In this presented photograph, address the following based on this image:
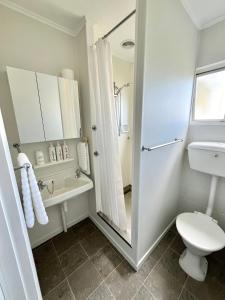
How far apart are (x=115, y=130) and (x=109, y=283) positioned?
1.42m

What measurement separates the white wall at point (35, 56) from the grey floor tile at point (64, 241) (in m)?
0.09

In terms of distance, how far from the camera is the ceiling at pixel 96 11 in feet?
3.53

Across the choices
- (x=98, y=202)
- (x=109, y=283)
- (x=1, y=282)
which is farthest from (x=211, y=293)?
(x=1, y=282)

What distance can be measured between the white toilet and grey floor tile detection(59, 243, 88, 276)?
1.03 metres

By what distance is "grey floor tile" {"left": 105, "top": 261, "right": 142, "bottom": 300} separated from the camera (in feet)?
3.61

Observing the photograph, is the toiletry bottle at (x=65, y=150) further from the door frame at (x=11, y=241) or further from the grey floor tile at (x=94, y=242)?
the grey floor tile at (x=94, y=242)

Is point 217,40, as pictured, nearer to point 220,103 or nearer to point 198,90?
point 198,90

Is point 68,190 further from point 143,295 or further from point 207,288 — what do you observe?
point 207,288

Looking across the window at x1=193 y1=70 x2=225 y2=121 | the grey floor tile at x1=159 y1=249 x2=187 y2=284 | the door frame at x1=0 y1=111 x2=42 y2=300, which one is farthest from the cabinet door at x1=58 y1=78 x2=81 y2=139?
the grey floor tile at x1=159 y1=249 x2=187 y2=284

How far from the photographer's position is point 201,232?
1193 mm

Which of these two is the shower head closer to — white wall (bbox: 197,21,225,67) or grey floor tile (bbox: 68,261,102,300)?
white wall (bbox: 197,21,225,67)

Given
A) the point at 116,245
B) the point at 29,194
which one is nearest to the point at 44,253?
the point at 116,245

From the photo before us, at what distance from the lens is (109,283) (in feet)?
3.84

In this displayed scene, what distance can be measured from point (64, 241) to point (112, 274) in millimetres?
684
